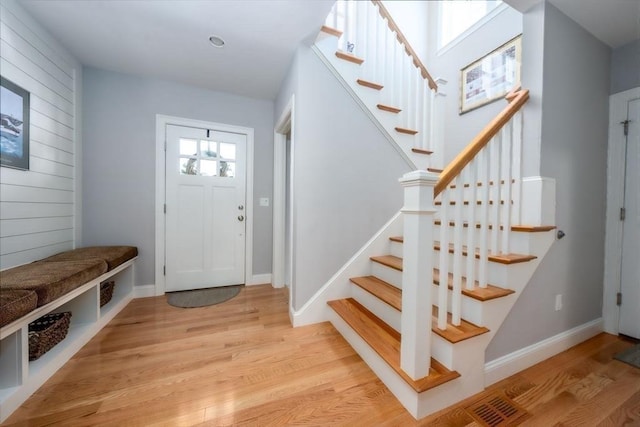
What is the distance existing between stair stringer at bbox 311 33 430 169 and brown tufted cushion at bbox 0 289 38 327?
95.1 inches

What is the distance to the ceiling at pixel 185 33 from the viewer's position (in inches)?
62.5

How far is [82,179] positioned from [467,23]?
468cm

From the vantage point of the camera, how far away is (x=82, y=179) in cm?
229

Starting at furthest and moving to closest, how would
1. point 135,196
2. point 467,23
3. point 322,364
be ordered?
1. point 467,23
2. point 135,196
3. point 322,364

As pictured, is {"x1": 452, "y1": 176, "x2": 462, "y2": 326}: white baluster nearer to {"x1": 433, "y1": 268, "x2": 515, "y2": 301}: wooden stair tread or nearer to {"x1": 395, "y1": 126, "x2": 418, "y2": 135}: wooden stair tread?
{"x1": 433, "y1": 268, "x2": 515, "y2": 301}: wooden stair tread

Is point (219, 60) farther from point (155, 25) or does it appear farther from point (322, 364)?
point (322, 364)

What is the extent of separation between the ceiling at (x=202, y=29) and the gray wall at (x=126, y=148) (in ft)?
0.66

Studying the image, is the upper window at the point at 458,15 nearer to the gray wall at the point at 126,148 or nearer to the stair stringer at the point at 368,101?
the stair stringer at the point at 368,101

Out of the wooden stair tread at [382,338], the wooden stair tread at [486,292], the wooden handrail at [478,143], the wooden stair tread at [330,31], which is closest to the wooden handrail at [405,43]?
the wooden stair tread at [330,31]

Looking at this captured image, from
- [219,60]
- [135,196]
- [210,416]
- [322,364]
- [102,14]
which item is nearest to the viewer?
[210,416]

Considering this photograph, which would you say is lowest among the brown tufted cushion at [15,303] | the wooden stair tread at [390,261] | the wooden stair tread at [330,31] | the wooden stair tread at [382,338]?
the wooden stair tread at [382,338]

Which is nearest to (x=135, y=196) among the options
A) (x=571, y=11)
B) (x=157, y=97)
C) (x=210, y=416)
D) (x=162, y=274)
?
(x=162, y=274)

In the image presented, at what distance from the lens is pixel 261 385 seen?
4.25ft


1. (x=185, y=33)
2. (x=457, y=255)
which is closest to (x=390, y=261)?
(x=457, y=255)
